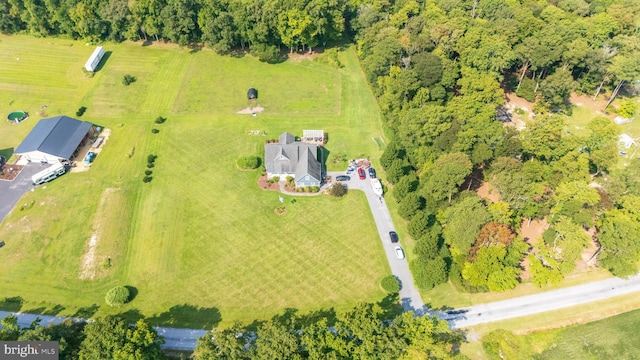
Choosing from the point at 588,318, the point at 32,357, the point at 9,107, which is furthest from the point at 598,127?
the point at 9,107

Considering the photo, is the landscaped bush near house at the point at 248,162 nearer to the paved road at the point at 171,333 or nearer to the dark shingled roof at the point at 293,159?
the dark shingled roof at the point at 293,159

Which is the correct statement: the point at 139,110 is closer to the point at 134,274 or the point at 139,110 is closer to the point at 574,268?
the point at 134,274

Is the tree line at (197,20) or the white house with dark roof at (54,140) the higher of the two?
the tree line at (197,20)

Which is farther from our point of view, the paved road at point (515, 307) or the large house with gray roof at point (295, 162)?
the large house with gray roof at point (295, 162)

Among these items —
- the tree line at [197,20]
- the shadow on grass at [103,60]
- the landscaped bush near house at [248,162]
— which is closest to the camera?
the landscaped bush near house at [248,162]

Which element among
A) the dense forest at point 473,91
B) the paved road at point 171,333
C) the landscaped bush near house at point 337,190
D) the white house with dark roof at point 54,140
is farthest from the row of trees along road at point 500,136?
the white house with dark roof at point 54,140

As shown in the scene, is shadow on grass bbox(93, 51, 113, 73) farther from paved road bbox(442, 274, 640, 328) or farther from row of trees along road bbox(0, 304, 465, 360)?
paved road bbox(442, 274, 640, 328)
